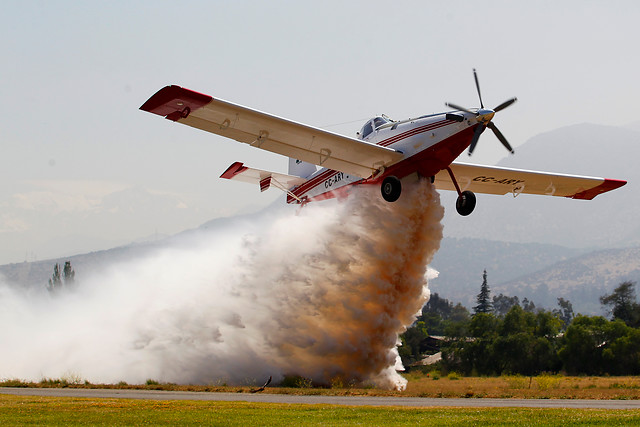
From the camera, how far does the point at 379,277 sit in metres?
25.8

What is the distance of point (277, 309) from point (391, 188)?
6520mm

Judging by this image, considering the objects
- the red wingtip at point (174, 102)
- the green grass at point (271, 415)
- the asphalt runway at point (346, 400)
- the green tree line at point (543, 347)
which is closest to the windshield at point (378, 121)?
Result: the red wingtip at point (174, 102)

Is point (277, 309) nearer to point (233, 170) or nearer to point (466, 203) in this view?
point (233, 170)

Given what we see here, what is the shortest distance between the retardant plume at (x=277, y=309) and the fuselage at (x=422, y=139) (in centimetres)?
78

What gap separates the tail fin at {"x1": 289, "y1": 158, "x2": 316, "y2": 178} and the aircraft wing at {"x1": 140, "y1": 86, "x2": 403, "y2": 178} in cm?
408

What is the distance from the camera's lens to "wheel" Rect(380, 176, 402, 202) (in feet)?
80.8

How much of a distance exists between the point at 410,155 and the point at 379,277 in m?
4.54

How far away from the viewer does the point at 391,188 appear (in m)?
24.7

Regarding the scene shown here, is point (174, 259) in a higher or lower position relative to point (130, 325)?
higher

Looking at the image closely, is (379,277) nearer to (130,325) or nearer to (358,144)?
(358,144)

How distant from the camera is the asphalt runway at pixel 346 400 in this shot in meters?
19.3

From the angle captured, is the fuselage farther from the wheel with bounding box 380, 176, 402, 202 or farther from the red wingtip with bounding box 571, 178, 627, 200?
the red wingtip with bounding box 571, 178, 627, 200

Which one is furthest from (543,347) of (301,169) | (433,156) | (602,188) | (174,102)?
(174,102)

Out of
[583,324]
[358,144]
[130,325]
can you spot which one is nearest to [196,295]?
[130,325]
